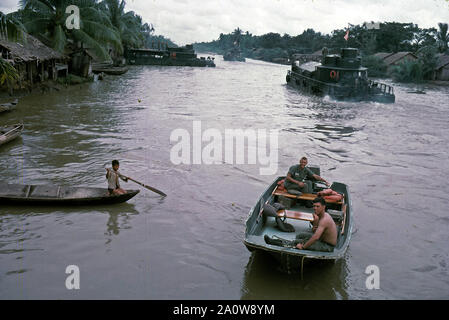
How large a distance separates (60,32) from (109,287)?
23987 millimetres

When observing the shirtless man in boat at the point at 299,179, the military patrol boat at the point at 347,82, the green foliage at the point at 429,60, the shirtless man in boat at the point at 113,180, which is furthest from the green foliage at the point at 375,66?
the shirtless man in boat at the point at 113,180

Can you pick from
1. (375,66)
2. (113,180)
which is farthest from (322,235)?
(375,66)

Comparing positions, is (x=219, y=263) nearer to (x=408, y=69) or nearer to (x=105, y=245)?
(x=105, y=245)

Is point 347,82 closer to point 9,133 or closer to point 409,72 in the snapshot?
point 409,72

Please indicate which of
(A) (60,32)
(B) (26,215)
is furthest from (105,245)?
(A) (60,32)

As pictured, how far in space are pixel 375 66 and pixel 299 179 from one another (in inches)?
2072

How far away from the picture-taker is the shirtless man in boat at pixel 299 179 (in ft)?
30.0

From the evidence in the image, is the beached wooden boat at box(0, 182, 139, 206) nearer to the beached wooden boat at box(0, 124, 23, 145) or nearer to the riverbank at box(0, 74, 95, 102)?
the beached wooden boat at box(0, 124, 23, 145)

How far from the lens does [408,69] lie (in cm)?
4834

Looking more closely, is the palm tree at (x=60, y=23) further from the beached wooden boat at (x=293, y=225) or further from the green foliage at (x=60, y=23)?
the beached wooden boat at (x=293, y=225)

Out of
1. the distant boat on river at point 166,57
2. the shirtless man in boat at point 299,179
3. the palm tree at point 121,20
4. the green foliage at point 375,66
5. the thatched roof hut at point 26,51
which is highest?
the palm tree at point 121,20

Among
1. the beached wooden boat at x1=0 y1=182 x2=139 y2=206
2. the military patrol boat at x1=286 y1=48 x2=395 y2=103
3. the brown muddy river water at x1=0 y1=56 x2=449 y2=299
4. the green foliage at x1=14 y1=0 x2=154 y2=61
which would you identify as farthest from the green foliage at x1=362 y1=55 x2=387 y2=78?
the beached wooden boat at x1=0 y1=182 x2=139 y2=206

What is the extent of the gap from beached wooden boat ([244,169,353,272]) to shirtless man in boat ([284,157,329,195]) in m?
0.22

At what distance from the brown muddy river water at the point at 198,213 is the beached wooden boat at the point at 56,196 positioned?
0.25 metres
